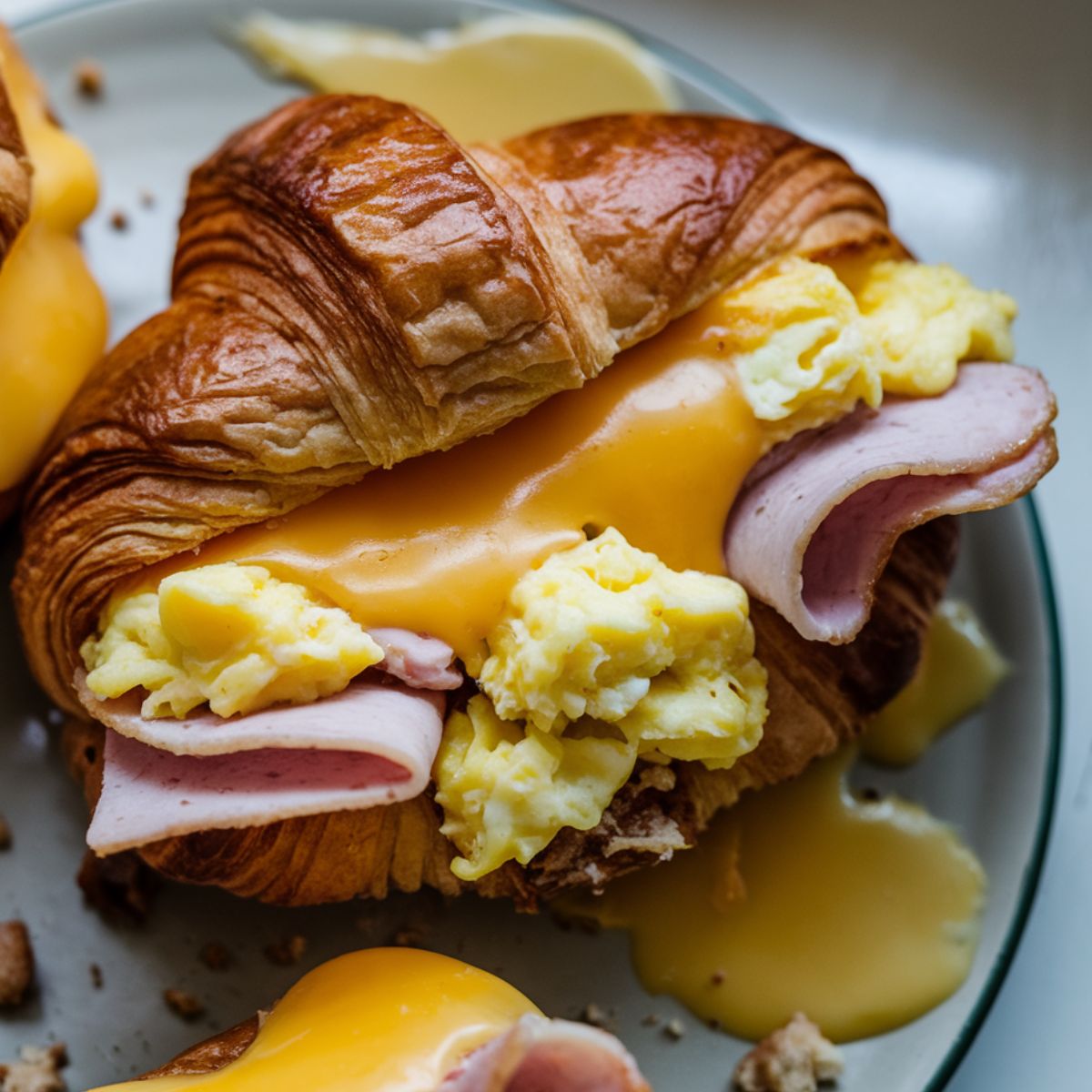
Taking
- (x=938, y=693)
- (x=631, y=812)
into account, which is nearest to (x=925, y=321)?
(x=938, y=693)

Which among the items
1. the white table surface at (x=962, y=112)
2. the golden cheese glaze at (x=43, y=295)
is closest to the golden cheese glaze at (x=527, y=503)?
the golden cheese glaze at (x=43, y=295)

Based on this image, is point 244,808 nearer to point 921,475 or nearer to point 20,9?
point 921,475

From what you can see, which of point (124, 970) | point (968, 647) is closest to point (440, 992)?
point (124, 970)

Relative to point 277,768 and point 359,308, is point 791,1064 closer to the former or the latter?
point 277,768

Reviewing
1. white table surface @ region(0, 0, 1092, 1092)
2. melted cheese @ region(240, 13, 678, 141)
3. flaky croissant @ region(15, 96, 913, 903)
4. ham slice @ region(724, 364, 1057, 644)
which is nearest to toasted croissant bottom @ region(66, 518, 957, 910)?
flaky croissant @ region(15, 96, 913, 903)

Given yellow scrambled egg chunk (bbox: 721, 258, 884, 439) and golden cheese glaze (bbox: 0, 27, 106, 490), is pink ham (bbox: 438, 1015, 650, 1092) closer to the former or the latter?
yellow scrambled egg chunk (bbox: 721, 258, 884, 439)

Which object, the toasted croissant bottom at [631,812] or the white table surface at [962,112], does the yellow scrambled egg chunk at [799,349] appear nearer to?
the toasted croissant bottom at [631,812]
